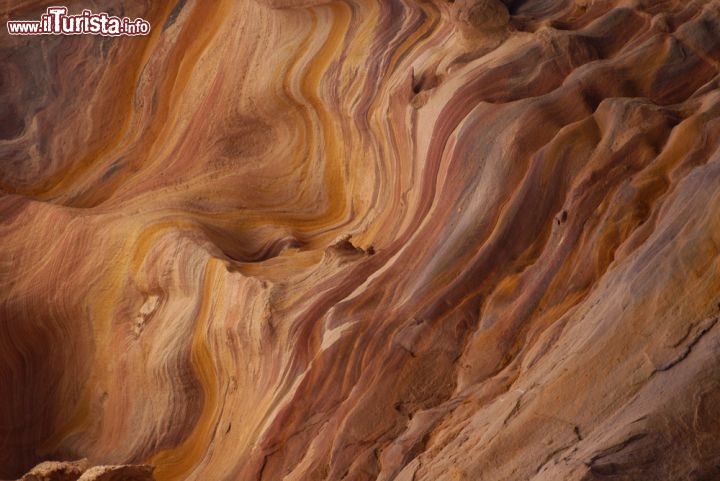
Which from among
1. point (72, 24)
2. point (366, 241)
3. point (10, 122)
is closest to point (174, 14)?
point (72, 24)

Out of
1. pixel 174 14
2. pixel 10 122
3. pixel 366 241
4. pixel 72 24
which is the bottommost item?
pixel 366 241

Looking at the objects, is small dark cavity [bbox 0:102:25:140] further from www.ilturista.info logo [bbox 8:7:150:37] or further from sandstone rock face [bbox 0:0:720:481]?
www.ilturista.info logo [bbox 8:7:150:37]

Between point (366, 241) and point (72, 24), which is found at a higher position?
point (72, 24)

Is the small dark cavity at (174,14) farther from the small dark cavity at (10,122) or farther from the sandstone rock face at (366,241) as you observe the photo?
the small dark cavity at (10,122)

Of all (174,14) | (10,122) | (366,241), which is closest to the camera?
(366,241)

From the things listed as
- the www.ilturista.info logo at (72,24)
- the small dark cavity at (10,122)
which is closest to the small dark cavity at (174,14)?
the www.ilturista.info logo at (72,24)

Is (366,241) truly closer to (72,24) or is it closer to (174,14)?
(174,14)
